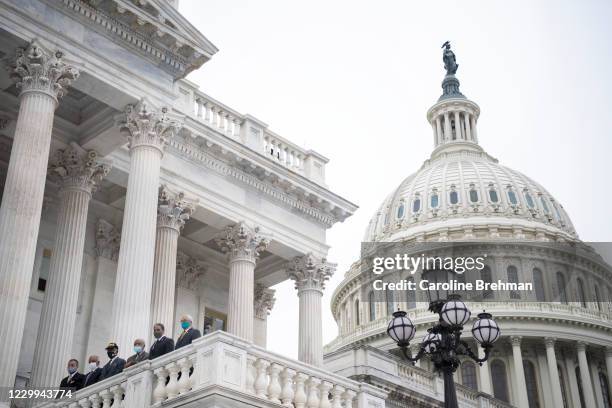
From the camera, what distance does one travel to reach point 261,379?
1594 cm

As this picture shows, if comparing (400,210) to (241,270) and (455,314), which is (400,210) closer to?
(241,270)

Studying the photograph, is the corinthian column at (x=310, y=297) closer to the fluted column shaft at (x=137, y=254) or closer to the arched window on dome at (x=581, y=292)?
the fluted column shaft at (x=137, y=254)

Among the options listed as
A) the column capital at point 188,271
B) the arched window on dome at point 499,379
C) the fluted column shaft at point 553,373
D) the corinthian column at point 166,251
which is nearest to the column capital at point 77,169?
the corinthian column at point 166,251

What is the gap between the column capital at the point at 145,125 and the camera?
2305 centimetres

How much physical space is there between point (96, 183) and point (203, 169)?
4429 mm

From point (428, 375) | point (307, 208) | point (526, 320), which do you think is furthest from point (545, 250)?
point (307, 208)

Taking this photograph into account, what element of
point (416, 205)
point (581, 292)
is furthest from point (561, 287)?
point (416, 205)

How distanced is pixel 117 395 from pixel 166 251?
10.5 m

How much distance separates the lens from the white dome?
8981 centimetres

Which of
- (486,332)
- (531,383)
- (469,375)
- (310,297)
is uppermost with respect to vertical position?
(469,375)

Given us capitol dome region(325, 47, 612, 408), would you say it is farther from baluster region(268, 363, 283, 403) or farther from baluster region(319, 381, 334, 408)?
baluster region(268, 363, 283, 403)

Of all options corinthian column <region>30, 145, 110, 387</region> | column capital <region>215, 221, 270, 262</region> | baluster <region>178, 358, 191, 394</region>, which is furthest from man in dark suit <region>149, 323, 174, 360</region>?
column capital <region>215, 221, 270, 262</region>

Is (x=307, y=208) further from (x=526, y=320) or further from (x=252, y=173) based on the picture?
(x=526, y=320)

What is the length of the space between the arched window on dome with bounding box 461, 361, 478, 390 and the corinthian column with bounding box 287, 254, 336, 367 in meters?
51.1
